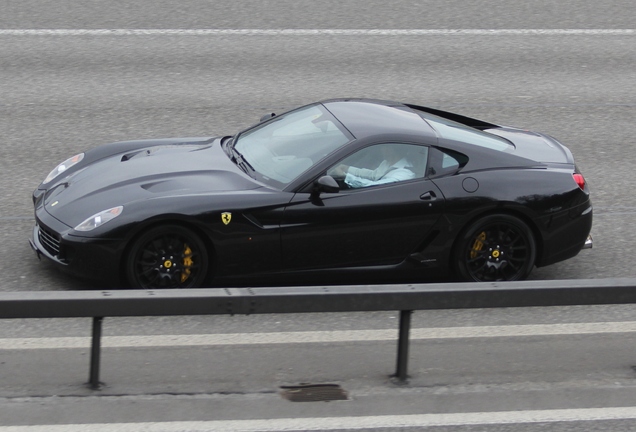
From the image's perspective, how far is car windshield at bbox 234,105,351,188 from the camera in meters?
7.41

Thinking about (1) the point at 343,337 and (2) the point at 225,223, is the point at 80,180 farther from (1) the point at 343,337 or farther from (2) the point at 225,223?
(1) the point at 343,337

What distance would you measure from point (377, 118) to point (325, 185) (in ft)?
3.01

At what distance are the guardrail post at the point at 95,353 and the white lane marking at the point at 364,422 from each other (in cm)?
48

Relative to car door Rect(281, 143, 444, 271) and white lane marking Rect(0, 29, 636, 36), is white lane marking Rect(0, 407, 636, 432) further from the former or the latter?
white lane marking Rect(0, 29, 636, 36)

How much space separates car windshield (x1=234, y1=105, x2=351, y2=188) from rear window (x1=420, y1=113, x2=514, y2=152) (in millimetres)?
813

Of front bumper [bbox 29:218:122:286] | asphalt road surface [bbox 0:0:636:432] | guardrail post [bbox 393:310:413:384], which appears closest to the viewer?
asphalt road surface [bbox 0:0:636:432]

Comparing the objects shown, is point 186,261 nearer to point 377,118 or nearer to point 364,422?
point 377,118

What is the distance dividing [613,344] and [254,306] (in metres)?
2.52

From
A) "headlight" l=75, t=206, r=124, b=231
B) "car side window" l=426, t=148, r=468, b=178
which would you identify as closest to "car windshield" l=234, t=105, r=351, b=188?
"car side window" l=426, t=148, r=468, b=178

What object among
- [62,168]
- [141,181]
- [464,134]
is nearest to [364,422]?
[141,181]

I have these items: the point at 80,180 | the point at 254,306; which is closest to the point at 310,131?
the point at 80,180

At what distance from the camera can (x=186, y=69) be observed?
1337 centimetres

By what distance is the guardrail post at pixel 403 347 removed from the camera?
19.0 feet

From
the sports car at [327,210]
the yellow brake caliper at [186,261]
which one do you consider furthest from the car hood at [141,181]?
the yellow brake caliper at [186,261]
